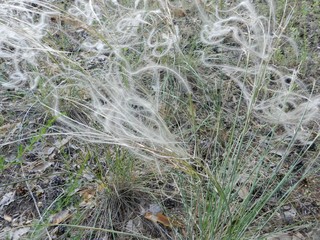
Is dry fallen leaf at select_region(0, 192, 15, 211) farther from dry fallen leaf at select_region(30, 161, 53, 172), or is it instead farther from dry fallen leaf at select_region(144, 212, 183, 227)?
dry fallen leaf at select_region(144, 212, 183, 227)

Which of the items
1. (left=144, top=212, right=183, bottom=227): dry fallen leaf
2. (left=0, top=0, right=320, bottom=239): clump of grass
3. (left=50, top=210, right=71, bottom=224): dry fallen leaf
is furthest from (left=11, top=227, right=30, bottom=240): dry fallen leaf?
(left=144, top=212, right=183, bottom=227): dry fallen leaf

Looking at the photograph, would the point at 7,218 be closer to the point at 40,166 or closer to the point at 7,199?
the point at 7,199

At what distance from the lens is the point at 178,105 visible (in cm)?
194

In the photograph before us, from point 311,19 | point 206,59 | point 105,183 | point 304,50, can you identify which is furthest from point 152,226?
point 311,19

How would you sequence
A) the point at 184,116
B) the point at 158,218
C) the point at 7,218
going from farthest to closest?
the point at 184,116, the point at 7,218, the point at 158,218

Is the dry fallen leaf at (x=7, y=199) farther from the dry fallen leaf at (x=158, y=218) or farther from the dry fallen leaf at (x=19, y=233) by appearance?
the dry fallen leaf at (x=158, y=218)

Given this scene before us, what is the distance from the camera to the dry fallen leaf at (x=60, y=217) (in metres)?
1.73

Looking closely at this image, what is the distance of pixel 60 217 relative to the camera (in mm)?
1749

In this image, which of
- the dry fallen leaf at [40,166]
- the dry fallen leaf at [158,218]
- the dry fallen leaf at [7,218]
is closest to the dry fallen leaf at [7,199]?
the dry fallen leaf at [7,218]

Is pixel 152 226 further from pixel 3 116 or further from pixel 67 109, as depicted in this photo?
pixel 3 116

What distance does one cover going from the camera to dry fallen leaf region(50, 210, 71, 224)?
1.73 metres

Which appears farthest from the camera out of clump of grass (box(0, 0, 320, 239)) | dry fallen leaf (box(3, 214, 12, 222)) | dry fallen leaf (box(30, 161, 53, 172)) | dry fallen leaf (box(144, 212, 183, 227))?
dry fallen leaf (box(30, 161, 53, 172))

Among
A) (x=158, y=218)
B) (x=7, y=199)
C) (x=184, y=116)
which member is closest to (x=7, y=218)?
(x=7, y=199)

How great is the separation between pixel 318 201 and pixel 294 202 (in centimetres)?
9
